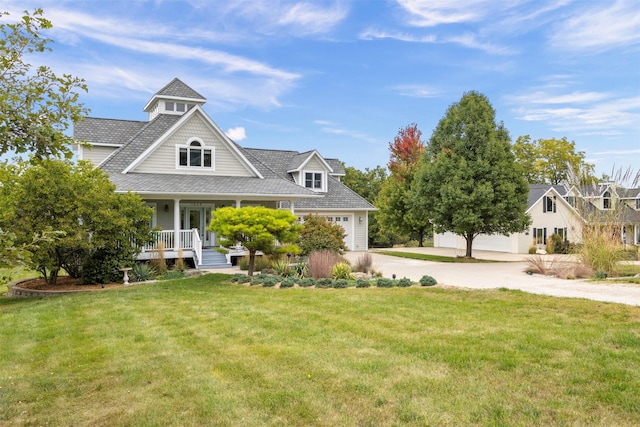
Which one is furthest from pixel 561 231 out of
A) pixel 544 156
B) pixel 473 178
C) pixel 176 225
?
pixel 176 225

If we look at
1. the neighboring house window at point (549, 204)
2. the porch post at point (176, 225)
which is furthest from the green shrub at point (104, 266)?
the neighboring house window at point (549, 204)

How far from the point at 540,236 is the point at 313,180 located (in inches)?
718

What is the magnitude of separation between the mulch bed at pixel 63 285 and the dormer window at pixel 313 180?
16095mm

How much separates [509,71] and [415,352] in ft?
57.2

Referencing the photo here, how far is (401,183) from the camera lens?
119ft

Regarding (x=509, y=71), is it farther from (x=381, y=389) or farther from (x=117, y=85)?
(x=381, y=389)

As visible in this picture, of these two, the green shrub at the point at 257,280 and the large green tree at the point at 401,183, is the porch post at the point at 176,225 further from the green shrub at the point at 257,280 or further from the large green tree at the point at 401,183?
the large green tree at the point at 401,183

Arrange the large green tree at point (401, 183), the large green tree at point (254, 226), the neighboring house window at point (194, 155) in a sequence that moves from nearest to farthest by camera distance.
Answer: the large green tree at point (254, 226) → the neighboring house window at point (194, 155) → the large green tree at point (401, 183)

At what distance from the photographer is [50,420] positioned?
14.4ft

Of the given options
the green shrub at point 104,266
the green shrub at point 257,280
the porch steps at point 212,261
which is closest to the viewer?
the green shrub at point 257,280

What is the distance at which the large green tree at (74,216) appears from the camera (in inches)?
515

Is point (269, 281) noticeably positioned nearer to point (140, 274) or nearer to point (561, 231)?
point (140, 274)

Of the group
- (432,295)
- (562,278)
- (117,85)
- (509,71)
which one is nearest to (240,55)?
(117,85)

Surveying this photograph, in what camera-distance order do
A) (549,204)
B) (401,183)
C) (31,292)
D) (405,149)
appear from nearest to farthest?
(31,292), (549,204), (401,183), (405,149)
